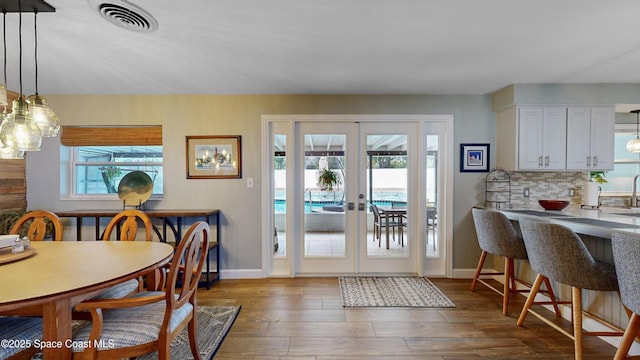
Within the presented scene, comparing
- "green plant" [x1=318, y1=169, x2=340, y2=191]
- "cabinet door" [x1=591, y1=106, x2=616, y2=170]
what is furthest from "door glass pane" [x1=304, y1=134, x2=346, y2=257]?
"cabinet door" [x1=591, y1=106, x2=616, y2=170]

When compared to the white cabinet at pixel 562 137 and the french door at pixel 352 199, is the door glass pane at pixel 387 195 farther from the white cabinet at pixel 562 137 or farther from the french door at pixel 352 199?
the white cabinet at pixel 562 137

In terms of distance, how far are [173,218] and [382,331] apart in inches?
102

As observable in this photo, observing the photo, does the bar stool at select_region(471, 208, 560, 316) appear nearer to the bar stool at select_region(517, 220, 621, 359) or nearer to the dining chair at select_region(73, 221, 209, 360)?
the bar stool at select_region(517, 220, 621, 359)

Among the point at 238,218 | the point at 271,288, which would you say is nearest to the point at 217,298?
the point at 271,288

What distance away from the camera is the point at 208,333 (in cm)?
216

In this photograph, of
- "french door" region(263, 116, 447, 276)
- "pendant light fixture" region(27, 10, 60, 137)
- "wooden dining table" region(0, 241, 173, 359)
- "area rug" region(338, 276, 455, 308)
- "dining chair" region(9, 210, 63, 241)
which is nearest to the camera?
"wooden dining table" region(0, 241, 173, 359)

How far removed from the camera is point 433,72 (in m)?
2.66

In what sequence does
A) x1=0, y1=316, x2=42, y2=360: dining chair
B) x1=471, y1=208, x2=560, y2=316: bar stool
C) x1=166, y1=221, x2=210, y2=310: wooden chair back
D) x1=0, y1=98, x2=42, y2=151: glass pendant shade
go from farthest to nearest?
x1=471, y1=208, x2=560, y2=316: bar stool → x1=0, y1=98, x2=42, y2=151: glass pendant shade → x1=166, y1=221, x2=210, y2=310: wooden chair back → x1=0, y1=316, x2=42, y2=360: dining chair

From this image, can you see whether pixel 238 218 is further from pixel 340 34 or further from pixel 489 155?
pixel 489 155

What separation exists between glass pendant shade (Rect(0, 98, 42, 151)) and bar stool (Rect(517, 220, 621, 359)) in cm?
323

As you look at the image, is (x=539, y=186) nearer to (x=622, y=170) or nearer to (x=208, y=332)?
(x=622, y=170)

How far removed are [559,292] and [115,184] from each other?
4824 mm

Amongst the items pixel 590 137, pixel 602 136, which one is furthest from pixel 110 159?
pixel 602 136

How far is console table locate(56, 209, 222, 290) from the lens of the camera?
9.78ft
